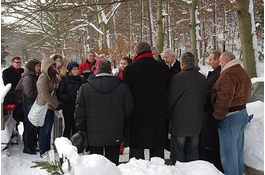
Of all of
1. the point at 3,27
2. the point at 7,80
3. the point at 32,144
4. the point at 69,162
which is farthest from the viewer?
the point at 3,27

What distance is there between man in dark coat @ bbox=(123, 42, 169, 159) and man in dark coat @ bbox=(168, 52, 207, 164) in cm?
15

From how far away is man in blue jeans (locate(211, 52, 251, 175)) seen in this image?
324 cm

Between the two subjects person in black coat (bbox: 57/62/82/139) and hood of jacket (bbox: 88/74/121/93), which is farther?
person in black coat (bbox: 57/62/82/139)

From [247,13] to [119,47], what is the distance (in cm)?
1250

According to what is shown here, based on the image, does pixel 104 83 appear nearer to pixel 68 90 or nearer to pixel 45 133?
pixel 68 90

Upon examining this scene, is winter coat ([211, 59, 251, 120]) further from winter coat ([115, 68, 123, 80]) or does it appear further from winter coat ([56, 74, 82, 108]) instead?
winter coat ([56, 74, 82, 108])

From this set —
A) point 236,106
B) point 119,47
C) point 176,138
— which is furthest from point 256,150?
point 119,47

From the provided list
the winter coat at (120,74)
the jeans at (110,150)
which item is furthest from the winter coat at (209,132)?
the winter coat at (120,74)

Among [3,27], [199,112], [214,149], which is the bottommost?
[214,149]

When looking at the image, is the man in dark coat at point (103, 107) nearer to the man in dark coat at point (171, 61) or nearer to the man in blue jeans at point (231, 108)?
the man in blue jeans at point (231, 108)

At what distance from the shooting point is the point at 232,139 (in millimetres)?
3395

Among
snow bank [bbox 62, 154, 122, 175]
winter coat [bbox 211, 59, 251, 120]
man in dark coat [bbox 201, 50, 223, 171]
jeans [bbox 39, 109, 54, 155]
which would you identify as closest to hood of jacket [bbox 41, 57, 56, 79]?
jeans [bbox 39, 109, 54, 155]

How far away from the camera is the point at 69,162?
136 centimetres

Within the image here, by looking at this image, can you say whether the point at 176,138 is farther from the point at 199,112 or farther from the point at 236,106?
the point at 236,106
